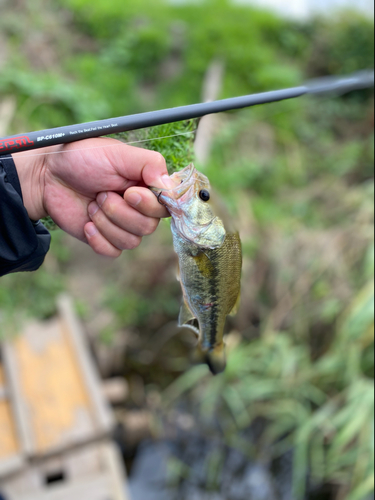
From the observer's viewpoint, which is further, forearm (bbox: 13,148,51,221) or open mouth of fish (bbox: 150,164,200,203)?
forearm (bbox: 13,148,51,221)

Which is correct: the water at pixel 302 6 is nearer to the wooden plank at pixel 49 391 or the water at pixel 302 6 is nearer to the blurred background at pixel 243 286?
the blurred background at pixel 243 286

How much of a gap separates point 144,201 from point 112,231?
0.19m

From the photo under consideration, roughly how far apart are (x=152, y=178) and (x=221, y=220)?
0.78ft

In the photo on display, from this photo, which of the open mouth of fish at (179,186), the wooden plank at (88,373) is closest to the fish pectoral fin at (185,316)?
the open mouth of fish at (179,186)

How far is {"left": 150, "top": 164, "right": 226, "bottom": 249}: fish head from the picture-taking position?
114cm

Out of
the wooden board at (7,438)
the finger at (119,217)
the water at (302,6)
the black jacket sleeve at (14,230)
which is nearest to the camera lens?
the black jacket sleeve at (14,230)

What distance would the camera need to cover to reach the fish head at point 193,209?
3.75 feet

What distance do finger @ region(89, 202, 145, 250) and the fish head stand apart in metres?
0.13

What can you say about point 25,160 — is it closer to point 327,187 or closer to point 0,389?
point 0,389

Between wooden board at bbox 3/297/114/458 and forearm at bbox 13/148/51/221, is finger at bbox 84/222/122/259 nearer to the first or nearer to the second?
forearm at bbox 13/148/51/221

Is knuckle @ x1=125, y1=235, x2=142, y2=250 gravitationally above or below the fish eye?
below

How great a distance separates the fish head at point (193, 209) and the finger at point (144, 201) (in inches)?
0.8

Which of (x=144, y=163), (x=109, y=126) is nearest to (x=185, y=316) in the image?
(x=144, y=163)

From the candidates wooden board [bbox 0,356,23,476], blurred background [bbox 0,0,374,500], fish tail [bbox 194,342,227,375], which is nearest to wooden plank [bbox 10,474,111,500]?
wooden board [bbox 0,356,23,476]
